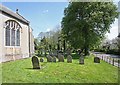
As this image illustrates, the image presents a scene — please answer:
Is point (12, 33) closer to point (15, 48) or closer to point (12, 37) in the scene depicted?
point (12, 37)

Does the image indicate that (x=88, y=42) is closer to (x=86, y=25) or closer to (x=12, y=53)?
(x=86, y=25)

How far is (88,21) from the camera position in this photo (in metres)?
37.3

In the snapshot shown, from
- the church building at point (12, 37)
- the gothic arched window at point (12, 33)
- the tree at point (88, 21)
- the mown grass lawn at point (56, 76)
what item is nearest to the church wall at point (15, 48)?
the church building at point (12, 37)

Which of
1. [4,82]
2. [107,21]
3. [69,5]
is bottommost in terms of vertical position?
[4,82]

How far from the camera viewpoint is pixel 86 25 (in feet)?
124

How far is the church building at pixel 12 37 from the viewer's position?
1001 inches

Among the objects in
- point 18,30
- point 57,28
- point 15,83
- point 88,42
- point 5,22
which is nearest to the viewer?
point 15,83

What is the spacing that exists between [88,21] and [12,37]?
1459cm

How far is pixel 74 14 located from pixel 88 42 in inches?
236

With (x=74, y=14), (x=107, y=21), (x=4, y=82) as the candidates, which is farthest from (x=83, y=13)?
(x=4, y=82)

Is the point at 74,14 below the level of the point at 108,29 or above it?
above

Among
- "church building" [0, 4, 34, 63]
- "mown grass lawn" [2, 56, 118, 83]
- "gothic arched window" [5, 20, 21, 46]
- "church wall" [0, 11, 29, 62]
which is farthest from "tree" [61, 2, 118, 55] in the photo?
"mown grass lawn" [2, 56, 118, 83]

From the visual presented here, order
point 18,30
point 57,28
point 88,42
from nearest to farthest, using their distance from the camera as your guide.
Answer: point 18,30, point 88,42, point 57,28

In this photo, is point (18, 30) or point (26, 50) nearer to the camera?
point (18, 30)
